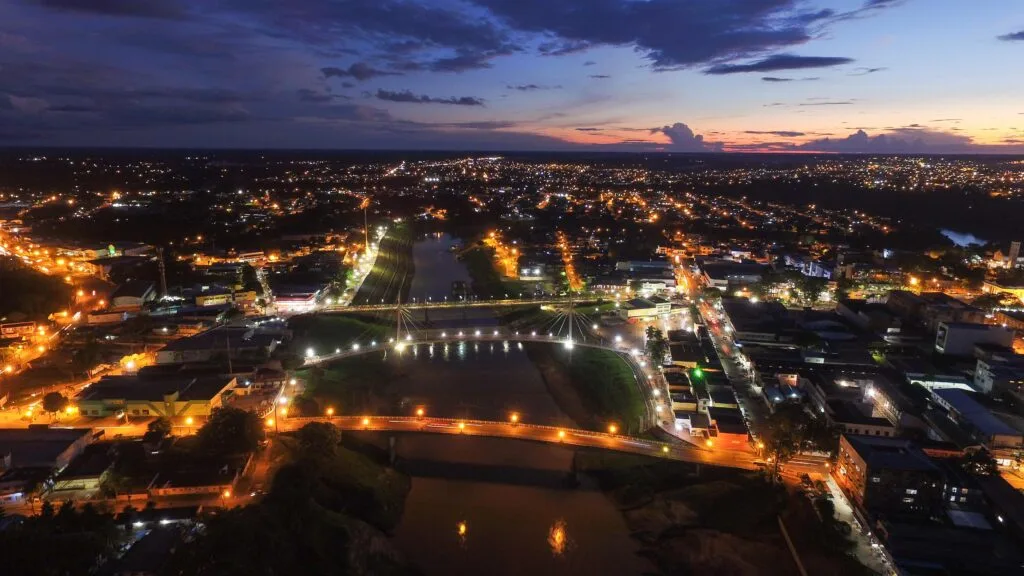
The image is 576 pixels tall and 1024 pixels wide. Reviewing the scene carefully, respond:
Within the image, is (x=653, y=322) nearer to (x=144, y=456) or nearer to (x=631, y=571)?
(x=631, y=571)

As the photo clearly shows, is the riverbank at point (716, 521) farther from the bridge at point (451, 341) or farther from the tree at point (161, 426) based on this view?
the tree at point (161, 426)

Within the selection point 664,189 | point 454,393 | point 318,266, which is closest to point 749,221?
point 664,189

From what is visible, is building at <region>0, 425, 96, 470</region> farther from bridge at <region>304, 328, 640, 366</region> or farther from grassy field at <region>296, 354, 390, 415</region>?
bridge at <region>304, 328, 640, 366</region>

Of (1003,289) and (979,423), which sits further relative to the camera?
(1003,289)

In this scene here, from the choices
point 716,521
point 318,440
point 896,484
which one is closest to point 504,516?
point 716,521

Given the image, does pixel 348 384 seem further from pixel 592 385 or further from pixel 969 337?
pixel 969 337

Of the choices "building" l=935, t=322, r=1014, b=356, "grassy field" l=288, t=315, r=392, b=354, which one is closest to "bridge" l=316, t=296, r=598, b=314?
"grassy field" l=288, t=315, r=392, b=354
